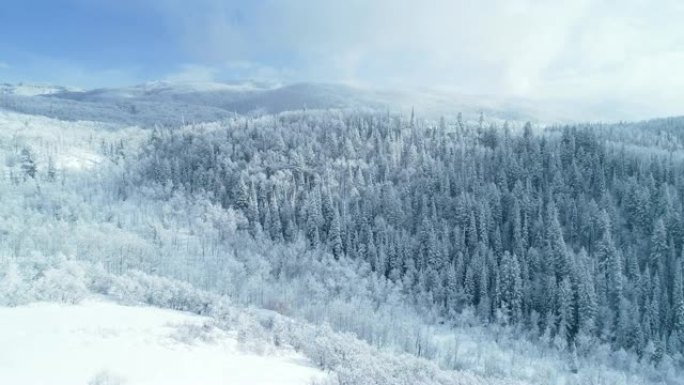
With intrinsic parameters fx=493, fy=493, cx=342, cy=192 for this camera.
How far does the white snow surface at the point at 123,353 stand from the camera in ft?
89.5

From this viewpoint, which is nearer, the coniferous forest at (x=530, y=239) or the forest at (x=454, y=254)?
the forest at (x=454, y=254)

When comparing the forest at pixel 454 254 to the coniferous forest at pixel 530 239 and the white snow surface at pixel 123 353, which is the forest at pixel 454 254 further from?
the white snow surface at pixel 123 353

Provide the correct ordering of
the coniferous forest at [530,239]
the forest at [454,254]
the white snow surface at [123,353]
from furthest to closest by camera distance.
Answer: the coniferous forest at [530,239] → the forest at [454,254] → the white snow surface at [123,353]

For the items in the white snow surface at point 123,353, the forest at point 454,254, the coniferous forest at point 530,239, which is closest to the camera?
the white snow surface at point 123,353

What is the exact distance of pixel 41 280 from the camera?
42.9 metres

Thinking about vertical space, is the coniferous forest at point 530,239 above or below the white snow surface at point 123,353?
below

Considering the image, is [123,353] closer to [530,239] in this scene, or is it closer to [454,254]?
[454,254]

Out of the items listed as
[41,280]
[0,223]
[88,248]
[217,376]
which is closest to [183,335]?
[217,376]

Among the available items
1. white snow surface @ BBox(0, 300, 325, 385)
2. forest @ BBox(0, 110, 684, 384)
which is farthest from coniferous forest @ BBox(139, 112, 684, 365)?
white snow surface @ BBox(0, 300, 325, 385)

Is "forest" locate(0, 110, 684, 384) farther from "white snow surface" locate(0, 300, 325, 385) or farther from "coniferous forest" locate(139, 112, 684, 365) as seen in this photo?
"white snow surface" locate(0, 300, 325, 385)

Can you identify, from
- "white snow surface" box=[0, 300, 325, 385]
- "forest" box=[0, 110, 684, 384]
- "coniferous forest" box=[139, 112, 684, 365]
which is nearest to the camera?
"white snow surface" box=[0, 300, 325, 385]

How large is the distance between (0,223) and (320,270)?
85.7 m

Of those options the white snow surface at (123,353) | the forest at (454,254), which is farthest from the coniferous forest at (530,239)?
the white snow surface at (123,353)

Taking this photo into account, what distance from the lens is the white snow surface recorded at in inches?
1073
